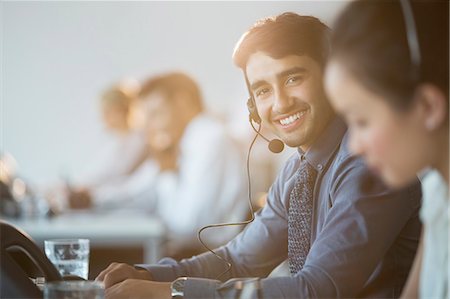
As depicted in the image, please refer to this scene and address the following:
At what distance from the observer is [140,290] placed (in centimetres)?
128

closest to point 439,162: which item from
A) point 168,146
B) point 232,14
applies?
point 168,146

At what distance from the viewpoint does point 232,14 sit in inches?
200

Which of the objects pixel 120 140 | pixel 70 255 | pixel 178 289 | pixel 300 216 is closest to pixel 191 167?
pixel 120 140

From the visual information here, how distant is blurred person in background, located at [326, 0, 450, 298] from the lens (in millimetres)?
873

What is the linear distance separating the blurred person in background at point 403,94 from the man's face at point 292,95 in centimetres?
33

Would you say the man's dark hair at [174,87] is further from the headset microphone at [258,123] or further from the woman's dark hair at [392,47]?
the woman's dark hair at [392,47]

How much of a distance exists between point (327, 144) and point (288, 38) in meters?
0.18

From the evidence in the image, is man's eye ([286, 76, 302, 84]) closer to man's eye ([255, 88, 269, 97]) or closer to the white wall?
man's eye ([255, 88, 269, 97])

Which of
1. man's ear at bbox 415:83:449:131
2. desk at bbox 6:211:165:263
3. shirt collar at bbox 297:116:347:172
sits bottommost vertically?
desk at bbox 6:211:165:263

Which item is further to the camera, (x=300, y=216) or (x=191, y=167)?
(x=191, y=167)

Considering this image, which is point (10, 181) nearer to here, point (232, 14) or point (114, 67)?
point (232, 14)

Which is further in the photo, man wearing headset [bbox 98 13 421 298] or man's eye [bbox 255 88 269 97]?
man's eye [bbox 255 88 269 97]

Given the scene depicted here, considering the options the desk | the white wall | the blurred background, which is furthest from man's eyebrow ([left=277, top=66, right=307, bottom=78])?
the white wall

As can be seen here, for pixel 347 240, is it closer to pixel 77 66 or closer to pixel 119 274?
pixel 119 274
